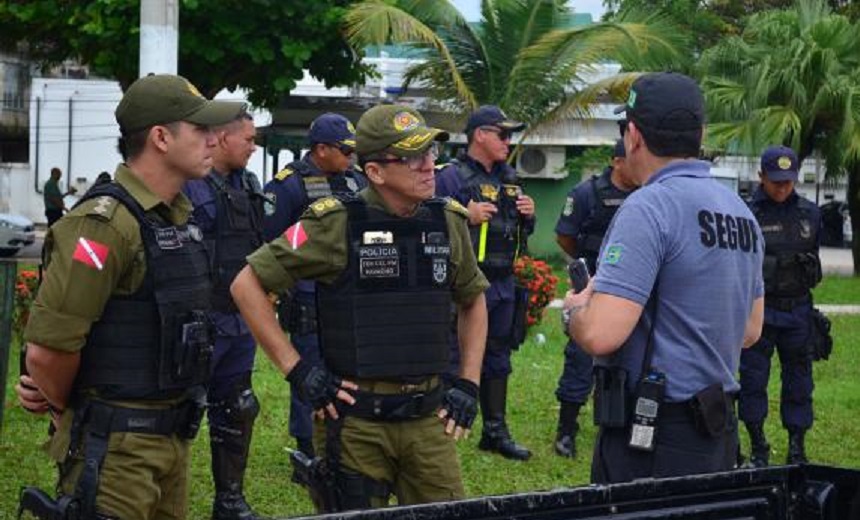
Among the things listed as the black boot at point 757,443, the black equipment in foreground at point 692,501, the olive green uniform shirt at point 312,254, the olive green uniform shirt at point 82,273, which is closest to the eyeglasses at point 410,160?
the olive green uniform shirt at point 312,254

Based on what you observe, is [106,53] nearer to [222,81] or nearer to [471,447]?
[222,81]

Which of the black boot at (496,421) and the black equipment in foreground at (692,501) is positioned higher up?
the black equipment in foreground at (692,501)

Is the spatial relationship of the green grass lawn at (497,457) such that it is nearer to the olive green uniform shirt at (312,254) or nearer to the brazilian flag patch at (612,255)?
the olive green uniform shirt at (312,254)

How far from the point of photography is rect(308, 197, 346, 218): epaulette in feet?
15.7

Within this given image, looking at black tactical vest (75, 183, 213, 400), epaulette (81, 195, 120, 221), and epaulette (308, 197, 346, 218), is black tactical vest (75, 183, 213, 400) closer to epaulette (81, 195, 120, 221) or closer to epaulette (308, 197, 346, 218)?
epaulette (81, 195, 120, 221)

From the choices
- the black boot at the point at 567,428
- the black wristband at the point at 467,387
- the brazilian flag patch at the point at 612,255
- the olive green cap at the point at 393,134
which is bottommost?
the black boot at the point at 567,428

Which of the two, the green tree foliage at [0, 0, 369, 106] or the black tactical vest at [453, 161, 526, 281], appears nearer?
the black tactical vest at [453, 161, 526, 281]

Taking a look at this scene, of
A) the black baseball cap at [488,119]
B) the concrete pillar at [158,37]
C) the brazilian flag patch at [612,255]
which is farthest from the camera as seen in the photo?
the concrete pillar at [158,37]

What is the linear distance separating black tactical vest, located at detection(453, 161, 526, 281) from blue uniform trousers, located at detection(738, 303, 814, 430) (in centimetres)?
165

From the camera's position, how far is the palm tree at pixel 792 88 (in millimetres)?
24719

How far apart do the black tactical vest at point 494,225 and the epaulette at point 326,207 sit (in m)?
3.50

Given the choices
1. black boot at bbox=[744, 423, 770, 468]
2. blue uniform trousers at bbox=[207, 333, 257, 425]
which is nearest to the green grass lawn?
black boot at bbox=[744, 423, 770, 468]

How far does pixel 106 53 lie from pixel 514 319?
9954mm

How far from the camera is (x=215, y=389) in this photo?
22.0ft
